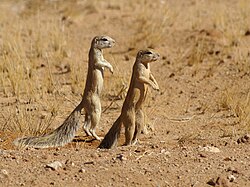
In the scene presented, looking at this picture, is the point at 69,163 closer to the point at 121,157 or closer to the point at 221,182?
the point at 121,157

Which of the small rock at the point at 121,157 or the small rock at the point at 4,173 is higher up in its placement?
the small rock at the point at 121,157

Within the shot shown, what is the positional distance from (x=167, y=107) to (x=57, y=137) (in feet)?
8.41

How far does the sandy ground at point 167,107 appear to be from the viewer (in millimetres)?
6637

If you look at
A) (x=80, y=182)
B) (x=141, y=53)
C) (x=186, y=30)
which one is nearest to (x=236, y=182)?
(x=80, y=182)

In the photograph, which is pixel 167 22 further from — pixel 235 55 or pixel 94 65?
pixel 94 65

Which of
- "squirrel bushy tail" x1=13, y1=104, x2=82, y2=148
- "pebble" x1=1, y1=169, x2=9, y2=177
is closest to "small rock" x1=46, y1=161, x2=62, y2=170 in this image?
"pebble" x1=1, y1=169, x2=9, y2=177

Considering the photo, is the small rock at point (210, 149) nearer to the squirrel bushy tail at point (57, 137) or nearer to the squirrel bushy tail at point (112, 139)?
the squirrel bushy tail at point (112, 139)

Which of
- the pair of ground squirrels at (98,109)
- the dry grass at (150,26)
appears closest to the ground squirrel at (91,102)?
the pair of ground squirrels at (98,109)

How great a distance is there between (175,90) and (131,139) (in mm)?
3414

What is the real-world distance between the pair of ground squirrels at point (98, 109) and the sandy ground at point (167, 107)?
17cm

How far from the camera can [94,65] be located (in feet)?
28.0

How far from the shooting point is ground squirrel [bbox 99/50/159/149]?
26.0 ft

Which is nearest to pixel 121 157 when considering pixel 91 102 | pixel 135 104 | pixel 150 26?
pixel 135 104

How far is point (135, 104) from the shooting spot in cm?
799
